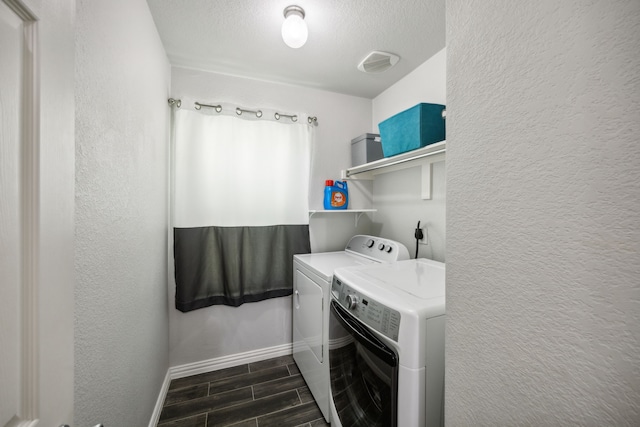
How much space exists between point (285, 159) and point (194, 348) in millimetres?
1755

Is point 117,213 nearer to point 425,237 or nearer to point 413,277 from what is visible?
point 413,277

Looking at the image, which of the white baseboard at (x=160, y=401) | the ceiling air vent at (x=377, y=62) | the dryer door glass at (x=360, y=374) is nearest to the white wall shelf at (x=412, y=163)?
the ceiling air vent at (x=377, y=62)

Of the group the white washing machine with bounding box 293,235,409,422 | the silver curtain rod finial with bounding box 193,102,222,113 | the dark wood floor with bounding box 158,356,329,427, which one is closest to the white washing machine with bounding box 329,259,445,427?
the white washing machine with bounding box 293,235,409,422

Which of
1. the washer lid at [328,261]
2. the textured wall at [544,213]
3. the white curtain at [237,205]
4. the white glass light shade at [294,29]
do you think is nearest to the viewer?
the textured wall at [544,213]

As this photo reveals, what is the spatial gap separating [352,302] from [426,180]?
1199 millimetres

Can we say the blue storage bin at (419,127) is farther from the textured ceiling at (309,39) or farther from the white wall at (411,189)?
the textured ceiling at (309,39)

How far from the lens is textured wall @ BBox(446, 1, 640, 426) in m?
0.39

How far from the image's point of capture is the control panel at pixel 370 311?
0.95m

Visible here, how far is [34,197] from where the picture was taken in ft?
1.42

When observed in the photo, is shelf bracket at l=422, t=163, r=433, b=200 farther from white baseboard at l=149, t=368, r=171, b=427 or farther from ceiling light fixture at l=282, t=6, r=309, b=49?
white baseboard at l=149, t=368, r=171, b=427

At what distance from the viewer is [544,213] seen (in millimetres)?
481

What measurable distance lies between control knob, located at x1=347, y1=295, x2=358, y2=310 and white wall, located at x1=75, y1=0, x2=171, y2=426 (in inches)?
38.8

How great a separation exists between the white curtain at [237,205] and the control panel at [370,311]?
1.00m

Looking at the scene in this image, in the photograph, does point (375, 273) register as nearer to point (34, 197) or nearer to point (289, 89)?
point (34, 197)
